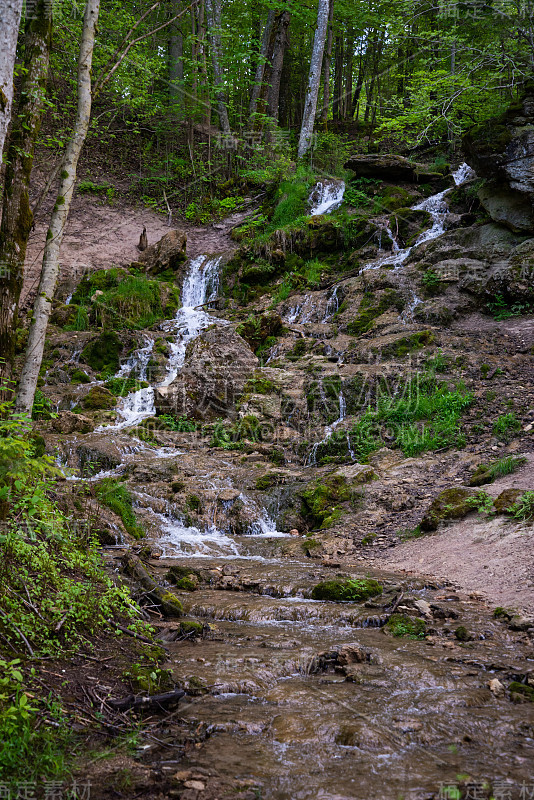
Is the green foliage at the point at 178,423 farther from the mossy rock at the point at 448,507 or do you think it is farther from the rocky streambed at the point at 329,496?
the mossy rock at the point at 448,507

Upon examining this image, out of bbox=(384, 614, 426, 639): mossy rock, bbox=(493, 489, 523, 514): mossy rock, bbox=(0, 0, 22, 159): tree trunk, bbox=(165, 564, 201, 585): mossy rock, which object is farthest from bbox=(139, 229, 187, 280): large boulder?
bbox=(384, 614, 426, 639): mossy rock

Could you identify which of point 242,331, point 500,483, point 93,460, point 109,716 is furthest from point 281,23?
point 109,716

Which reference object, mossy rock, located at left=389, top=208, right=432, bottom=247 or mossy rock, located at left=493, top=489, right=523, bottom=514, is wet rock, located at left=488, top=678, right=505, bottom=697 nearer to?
mossy rock, located at left=493, top=489, right=523, bottom=514

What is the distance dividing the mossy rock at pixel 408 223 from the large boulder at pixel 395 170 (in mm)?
2477

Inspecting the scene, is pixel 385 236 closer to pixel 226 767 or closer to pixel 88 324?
pixel 88 324

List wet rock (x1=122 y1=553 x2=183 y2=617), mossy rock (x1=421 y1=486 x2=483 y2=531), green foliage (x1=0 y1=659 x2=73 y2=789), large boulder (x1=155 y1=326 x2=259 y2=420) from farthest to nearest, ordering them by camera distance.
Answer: large boulder (x1=155 y1=326 x2=259 y2=420), mossy rock (x1=421 y1=486 x2=483 y2=531), wet rock (x1=122 y1=553 x2=183 y2=617), green foliage (x1=0 y1=659 x2=73 y2=789)

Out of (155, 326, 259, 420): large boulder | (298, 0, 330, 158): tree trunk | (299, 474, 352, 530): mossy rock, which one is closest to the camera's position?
(299, 474, 352, 530): mossy rock

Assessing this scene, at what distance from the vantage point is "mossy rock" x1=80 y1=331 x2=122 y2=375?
1473 cm

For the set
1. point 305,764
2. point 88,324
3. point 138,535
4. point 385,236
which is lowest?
point 138,535

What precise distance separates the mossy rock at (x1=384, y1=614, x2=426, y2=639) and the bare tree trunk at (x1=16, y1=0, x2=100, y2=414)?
4430mm

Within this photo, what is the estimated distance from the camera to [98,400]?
12812 millimetres

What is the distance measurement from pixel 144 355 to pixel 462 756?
43.7 ft

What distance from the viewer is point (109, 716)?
2.88 meters

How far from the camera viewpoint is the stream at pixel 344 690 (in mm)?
2602
